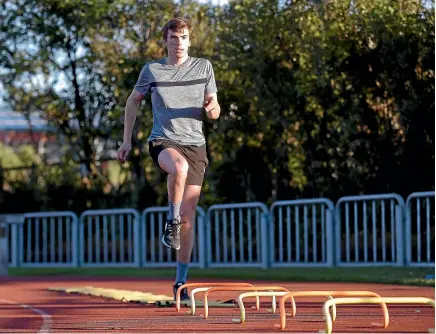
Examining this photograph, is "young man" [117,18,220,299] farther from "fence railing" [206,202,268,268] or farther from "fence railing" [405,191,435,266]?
"fence railing" [206,202,268,268]

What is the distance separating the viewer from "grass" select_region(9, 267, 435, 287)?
12875mm

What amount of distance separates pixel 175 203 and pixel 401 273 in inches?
243

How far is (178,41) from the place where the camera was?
8.55 meters

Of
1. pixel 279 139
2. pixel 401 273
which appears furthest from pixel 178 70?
pixel 279 139

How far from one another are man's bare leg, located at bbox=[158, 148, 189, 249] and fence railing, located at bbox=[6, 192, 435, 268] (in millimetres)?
6455

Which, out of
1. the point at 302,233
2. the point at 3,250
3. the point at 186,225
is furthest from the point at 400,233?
the point at 186,225

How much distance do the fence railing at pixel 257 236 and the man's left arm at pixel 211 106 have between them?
6.23 m

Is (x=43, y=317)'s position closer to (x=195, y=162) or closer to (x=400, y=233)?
(x=195, y=162)

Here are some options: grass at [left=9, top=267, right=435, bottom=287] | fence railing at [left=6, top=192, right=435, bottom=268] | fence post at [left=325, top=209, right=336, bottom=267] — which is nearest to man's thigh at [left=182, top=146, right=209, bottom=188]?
grass at [left=9, top=267, right=435, bottom=287]

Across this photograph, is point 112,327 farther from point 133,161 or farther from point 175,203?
point 133,161

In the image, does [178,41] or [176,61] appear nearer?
[178,41]

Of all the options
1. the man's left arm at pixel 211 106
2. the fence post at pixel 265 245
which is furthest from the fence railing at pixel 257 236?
the man's left arm at pixel 211 106

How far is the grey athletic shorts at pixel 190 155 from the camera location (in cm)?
852

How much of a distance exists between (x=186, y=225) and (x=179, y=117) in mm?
831
